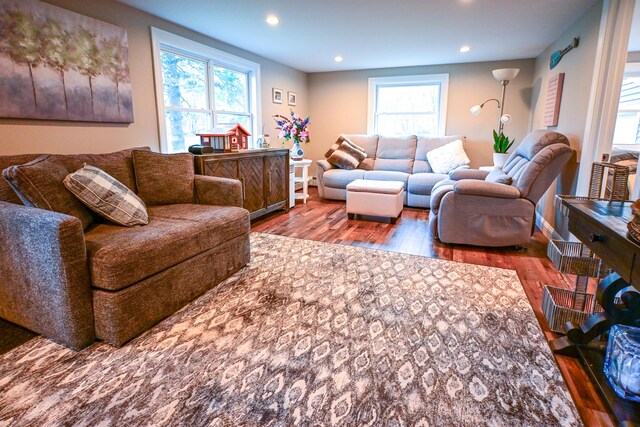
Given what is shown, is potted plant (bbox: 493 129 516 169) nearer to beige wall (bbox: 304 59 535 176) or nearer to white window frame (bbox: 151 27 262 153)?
beige wall (bbox: 304 59 535 176)

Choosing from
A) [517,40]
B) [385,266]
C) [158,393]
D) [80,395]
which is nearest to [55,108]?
[80,395]

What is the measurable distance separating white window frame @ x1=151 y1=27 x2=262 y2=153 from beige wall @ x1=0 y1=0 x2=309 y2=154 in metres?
0.06

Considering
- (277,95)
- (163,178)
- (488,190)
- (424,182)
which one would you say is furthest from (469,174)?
(163,178)

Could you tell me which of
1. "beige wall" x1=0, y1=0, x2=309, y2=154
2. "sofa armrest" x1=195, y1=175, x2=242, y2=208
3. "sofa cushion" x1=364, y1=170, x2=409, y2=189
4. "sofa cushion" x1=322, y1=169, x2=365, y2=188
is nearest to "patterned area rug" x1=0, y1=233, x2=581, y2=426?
"sofa armrest" x1=195, y1=175, x2=242, y2=208

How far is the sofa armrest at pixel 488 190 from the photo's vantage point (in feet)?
Answer: 9.75

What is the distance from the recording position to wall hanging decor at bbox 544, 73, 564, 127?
140 inches

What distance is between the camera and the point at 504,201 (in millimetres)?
3021

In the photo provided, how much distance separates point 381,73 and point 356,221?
3.13m

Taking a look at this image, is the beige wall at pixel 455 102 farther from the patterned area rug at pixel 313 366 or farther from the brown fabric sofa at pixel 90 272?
the brown fabric sofa at pixel 90 272

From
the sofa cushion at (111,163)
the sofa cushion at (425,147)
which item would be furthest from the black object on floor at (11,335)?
the sofa cushion at (425,147)

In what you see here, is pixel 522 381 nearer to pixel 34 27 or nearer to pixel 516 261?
pixel 516 261

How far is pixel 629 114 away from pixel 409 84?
3446mm

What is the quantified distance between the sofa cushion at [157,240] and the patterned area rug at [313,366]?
13.9 inches

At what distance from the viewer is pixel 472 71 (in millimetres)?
5383
